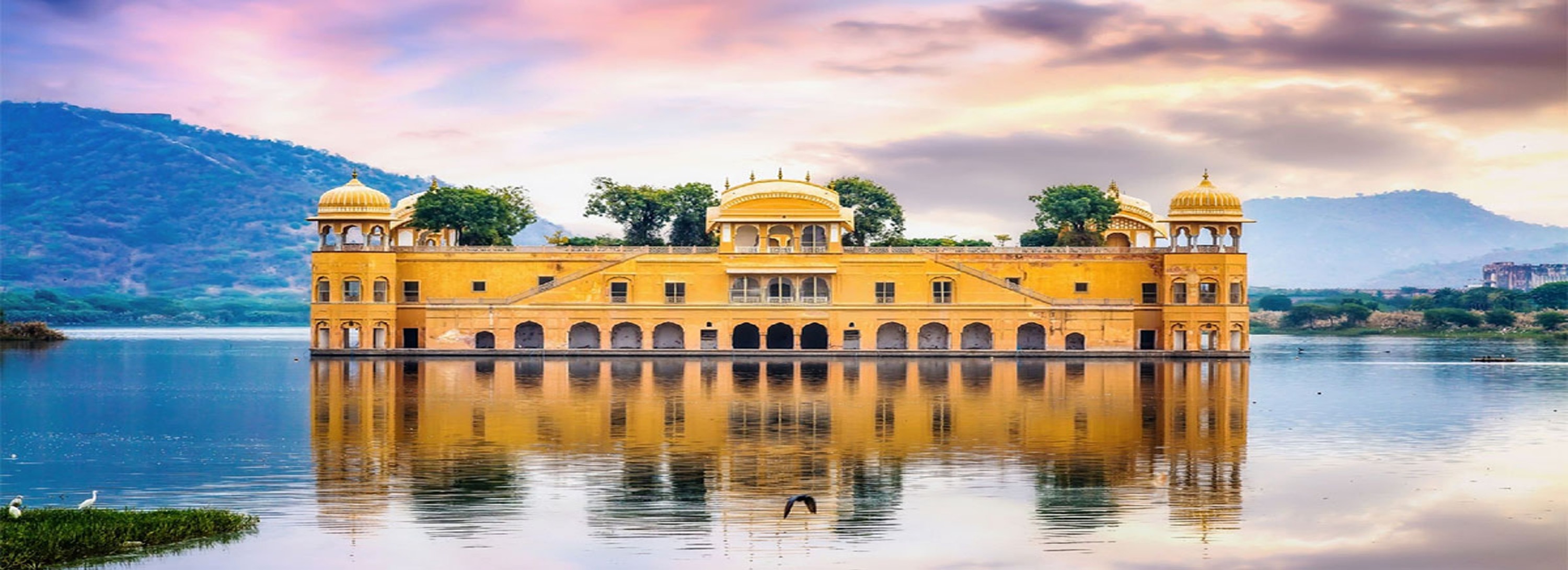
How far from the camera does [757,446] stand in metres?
30.2

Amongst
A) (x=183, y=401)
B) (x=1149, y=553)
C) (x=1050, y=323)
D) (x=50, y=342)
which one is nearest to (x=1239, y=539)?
(x=1149, y=553)

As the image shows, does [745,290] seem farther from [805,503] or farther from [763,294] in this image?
[805,503]

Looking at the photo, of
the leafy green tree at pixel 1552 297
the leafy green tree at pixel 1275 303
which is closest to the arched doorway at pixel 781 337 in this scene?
the leafy green tree at pixel 1552 297

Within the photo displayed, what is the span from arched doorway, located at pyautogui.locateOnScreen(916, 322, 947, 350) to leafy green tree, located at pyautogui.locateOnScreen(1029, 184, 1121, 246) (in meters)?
11.8

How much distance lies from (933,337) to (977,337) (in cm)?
165

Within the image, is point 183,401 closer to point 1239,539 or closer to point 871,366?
point 871,366

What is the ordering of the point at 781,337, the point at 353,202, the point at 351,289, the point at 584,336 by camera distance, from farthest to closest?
1. the point at 781,337
2. the point at 584,336
3. the point at 353,202
4. the point at 351,289

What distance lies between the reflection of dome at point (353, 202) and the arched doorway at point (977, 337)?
73.0 ft

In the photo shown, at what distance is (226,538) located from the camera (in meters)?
20.3

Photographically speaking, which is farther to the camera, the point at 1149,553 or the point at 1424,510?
the point at 1424,510

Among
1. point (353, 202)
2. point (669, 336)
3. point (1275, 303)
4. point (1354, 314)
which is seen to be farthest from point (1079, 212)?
point (1275, 303)

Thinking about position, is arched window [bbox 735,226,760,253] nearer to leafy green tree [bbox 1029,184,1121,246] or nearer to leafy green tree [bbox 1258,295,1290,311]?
leafy green tree [bbox 1029,184,1121,246]

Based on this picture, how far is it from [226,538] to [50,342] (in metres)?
69.0

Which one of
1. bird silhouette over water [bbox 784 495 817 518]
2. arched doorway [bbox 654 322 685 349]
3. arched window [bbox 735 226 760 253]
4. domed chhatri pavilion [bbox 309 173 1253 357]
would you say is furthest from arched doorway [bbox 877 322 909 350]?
bird silhouette over water [bbox 784 495 817 518]
